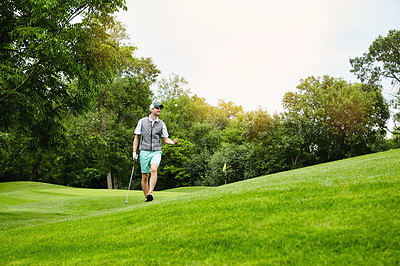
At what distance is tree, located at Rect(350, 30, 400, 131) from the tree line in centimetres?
14

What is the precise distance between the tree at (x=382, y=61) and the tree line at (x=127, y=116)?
136 mm

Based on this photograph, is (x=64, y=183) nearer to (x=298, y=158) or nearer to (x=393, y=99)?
(x=298, y=158)

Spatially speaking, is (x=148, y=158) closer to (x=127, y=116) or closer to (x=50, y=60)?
(x=50, y=60)

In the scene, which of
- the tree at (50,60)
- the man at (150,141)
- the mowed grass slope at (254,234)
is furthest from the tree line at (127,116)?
the mowed grass slope at (254,234)

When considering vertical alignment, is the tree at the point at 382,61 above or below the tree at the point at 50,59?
above

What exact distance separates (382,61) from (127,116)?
38.7m

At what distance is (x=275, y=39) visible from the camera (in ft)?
126

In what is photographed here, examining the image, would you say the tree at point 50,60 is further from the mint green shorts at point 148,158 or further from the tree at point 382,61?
the tree at point 382,61

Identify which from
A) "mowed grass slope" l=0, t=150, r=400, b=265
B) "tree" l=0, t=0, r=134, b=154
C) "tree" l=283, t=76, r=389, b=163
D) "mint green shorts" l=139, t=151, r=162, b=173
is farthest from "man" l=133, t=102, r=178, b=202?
"tree" l=283, t=76, r=389, b=163

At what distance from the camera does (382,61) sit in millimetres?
38281

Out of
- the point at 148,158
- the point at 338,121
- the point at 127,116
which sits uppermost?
the point at 127,116

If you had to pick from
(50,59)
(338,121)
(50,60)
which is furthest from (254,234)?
(338,121)

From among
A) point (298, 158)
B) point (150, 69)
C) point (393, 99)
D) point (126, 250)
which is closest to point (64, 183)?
point (150, 69)

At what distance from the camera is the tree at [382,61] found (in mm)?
37312
